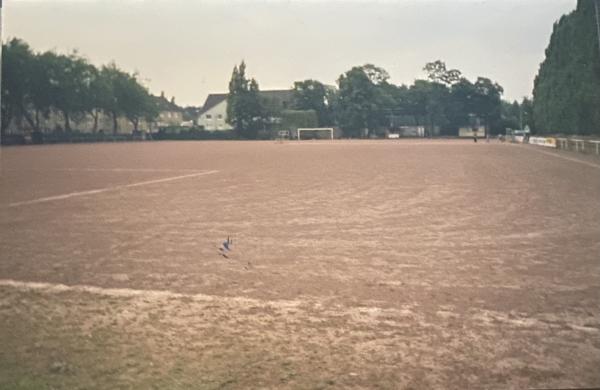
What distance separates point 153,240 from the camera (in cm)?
632

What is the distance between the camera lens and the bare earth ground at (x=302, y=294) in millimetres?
2623

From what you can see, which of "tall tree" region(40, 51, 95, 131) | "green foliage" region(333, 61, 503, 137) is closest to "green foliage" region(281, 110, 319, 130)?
"green foliage" region(333, 61, 503, 137)

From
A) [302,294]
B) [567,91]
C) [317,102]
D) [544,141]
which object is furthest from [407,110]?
[302,294]

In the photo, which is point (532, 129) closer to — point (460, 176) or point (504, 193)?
point (460, 176)

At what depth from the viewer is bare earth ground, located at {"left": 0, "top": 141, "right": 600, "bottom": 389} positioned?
8.61ft

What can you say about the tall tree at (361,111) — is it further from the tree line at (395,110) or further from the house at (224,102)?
the house at (224,102)

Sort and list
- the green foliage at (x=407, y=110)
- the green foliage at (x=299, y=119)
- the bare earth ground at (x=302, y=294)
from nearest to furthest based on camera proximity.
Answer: the bare earth ground at (x=302, y=294) < the green foliage at (x=407, y=110) < the green foliage at (x=299, y=119)

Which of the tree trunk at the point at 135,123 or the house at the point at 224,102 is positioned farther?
the tree trunk at the point at 135,123

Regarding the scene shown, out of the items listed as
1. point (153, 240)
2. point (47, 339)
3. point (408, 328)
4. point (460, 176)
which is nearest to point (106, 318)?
point (47, 339)

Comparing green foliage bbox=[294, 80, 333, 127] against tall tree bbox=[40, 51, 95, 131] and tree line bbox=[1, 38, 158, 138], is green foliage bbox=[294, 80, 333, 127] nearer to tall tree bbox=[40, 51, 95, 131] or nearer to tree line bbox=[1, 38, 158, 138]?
tree line bbox=[1, 38, 158, 138]

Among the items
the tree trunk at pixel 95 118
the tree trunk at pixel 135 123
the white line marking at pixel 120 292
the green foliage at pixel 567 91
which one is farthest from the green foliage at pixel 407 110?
the white line marking at pixel 120 292

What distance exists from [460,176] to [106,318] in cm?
1223

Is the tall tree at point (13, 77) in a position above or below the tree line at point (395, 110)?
below

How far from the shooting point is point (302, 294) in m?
4.09
